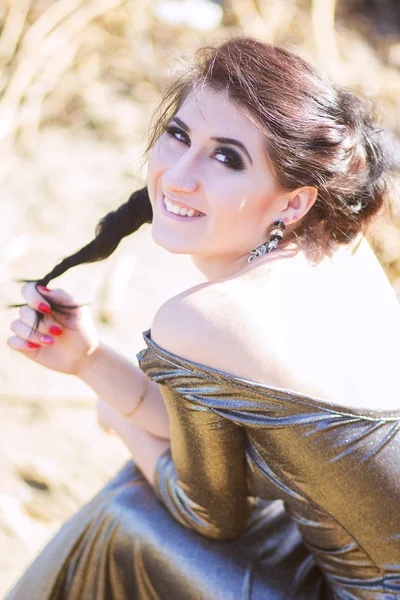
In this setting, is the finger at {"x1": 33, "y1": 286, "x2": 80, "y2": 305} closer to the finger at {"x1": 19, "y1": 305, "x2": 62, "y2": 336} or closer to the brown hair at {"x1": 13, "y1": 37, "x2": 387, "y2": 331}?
the finger at {"x1": 19, "y1": 305, "x2": 62, "y2": 336}

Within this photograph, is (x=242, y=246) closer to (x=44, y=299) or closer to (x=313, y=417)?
(x=313, y=417)

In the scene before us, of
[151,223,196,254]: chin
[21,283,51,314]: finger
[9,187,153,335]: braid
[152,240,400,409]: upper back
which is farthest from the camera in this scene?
[9,187,153,335]: braid

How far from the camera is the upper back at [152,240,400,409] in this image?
124 centimetres

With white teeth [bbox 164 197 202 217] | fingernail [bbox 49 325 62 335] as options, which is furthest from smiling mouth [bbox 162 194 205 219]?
fingernail [bbox 49 325 62 335]

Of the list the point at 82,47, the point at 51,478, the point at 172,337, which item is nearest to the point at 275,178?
the point at 172,337

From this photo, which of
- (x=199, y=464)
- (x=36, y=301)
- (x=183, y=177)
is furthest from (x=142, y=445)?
(x=183, y=177)

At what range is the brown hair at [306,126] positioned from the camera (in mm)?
1362

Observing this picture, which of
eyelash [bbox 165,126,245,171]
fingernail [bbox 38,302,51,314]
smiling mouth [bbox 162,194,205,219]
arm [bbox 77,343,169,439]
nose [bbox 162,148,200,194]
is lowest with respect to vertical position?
arm [bbox 77,343,169,439]

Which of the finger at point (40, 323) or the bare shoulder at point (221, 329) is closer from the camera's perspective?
the bare shoulder at point (221, 329)

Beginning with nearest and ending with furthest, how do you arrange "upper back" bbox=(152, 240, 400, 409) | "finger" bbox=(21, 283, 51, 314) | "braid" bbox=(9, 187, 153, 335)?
"upper back" bbox=(152, 240, 400, 409)
"finger" bbox=(21, 283, 51, 314)
"braid" bbox=(9, 187, 153, 335)

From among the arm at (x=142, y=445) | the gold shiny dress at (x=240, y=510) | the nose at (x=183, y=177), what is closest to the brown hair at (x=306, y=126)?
the nose at (x=183, y=177)

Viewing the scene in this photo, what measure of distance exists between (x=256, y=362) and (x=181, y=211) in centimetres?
38

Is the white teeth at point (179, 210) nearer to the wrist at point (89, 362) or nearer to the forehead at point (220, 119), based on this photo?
the forehead at point (220, 119)

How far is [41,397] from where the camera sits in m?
2.86
